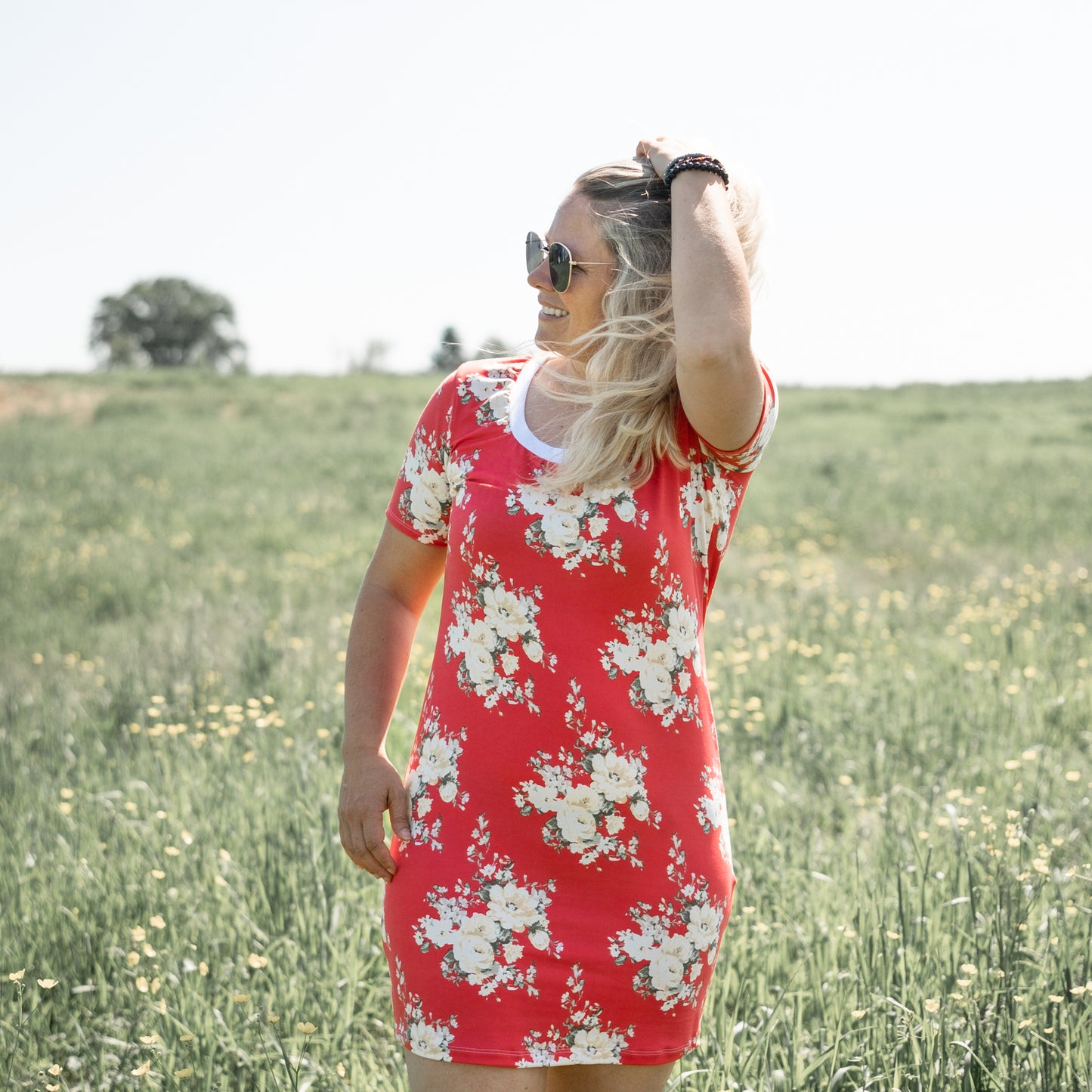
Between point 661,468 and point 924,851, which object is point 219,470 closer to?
point 924,851

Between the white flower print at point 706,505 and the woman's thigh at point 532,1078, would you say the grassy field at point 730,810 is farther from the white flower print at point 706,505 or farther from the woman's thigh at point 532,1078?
the white flower print at point 706,505

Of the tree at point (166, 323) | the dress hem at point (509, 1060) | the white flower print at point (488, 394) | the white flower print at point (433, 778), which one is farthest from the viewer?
the tree at point (166, 323)

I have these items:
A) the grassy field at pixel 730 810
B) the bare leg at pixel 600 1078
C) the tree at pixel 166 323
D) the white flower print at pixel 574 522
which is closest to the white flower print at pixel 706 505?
the white flower print at pixel 574 522

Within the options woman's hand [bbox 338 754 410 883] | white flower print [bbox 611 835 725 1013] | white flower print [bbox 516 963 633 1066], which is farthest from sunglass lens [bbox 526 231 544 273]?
white flower print [bbox 516 963 633 1066]

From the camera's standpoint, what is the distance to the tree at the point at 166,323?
80.4 metres

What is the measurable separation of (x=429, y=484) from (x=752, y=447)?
516 mm

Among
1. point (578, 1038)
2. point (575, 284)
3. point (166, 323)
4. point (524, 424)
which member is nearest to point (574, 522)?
point (524, 424)

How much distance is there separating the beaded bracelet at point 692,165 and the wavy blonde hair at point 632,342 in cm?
6

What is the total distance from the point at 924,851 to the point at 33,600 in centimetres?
653

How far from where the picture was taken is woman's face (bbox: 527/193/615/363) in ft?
5.80

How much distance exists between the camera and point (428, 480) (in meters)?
1.80

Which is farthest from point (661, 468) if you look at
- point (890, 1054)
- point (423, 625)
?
point (423, 625)

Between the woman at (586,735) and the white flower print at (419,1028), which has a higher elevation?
the woman at (586,735)

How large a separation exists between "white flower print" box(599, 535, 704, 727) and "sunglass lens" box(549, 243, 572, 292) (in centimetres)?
44
